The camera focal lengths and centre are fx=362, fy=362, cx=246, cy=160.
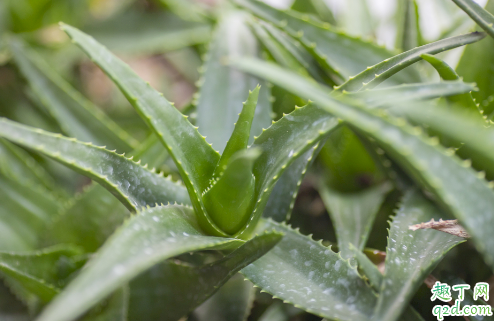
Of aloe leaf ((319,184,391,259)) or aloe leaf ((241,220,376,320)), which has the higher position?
aloe leaf ((319,184,391,259))

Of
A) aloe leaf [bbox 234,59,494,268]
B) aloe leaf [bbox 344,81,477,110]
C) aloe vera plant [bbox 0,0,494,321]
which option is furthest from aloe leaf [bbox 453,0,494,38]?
aloe leaf [bbox 234,59,494,268]

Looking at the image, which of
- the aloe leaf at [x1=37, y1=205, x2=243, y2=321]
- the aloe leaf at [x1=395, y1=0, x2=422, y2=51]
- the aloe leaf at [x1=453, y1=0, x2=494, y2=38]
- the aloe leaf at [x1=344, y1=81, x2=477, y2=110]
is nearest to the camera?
the aloe leaf at [x1=37, y1=205, x2=243, y2=321]

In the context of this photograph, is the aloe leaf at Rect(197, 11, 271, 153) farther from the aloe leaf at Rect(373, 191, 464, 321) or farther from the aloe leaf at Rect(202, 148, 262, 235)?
the aloe leaf at Rect(373, 191, 464, 321)

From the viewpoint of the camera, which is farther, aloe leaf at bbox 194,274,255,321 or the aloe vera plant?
aloe leaf at bbox 194,274,255,321

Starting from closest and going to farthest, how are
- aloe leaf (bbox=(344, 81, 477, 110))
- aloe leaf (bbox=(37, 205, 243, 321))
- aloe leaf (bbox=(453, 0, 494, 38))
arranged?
aloe leaf (bbox=(37, 205, 243, 321)) → aloe leaf (bbox=(344, 81, 477, 110)) → aloe leaf (bbox=(453, 0, 494, 38))

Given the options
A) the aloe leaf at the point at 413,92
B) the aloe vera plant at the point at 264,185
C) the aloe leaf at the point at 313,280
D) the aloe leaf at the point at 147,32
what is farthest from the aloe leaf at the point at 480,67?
the aloe leaf at the point at 147,32

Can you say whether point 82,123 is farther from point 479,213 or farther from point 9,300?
point 479,213

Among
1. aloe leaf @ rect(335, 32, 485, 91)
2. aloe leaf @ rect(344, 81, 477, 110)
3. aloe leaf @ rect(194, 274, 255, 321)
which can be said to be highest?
aloe leaf @ rect(335, 32, 485, 91)

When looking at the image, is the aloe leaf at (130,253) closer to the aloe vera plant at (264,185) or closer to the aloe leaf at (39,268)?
the aloe vera plant at (264,185)
